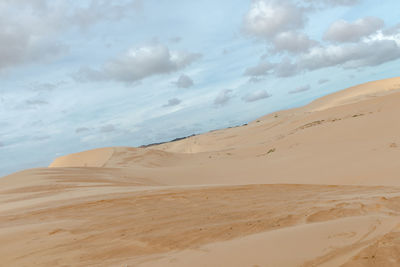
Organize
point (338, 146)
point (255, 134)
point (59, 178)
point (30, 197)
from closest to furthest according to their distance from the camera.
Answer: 1. point (30, 197)
2. point (59, 178)
3. point (338, 146)
4. point (255, 134)

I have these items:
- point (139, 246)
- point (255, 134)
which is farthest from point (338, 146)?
point (255, 134)

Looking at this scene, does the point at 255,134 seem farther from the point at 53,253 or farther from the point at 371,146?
the point at 53,253

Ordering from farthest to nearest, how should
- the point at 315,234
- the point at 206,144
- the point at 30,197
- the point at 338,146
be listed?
1. the point at 206,144
2. the point at 338,146
3. the point at 30,197
4. the point at 315,234

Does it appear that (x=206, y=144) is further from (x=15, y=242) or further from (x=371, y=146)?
(x=15, y=242)

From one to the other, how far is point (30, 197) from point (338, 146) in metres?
9.79

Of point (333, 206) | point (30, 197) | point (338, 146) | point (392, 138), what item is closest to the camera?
point (333, 206)

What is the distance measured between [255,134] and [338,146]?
58.7 ft

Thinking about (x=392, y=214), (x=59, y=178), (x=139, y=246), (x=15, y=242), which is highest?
(x=59, y=178)

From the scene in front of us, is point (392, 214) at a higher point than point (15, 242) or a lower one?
lower

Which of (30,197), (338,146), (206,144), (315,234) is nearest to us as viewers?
(315,234)

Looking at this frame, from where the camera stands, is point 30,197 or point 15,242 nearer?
point 15,242

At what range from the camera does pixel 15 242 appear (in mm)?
3961

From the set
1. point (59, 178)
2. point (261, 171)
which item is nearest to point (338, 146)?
point (261, 171)

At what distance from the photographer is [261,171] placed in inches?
458
